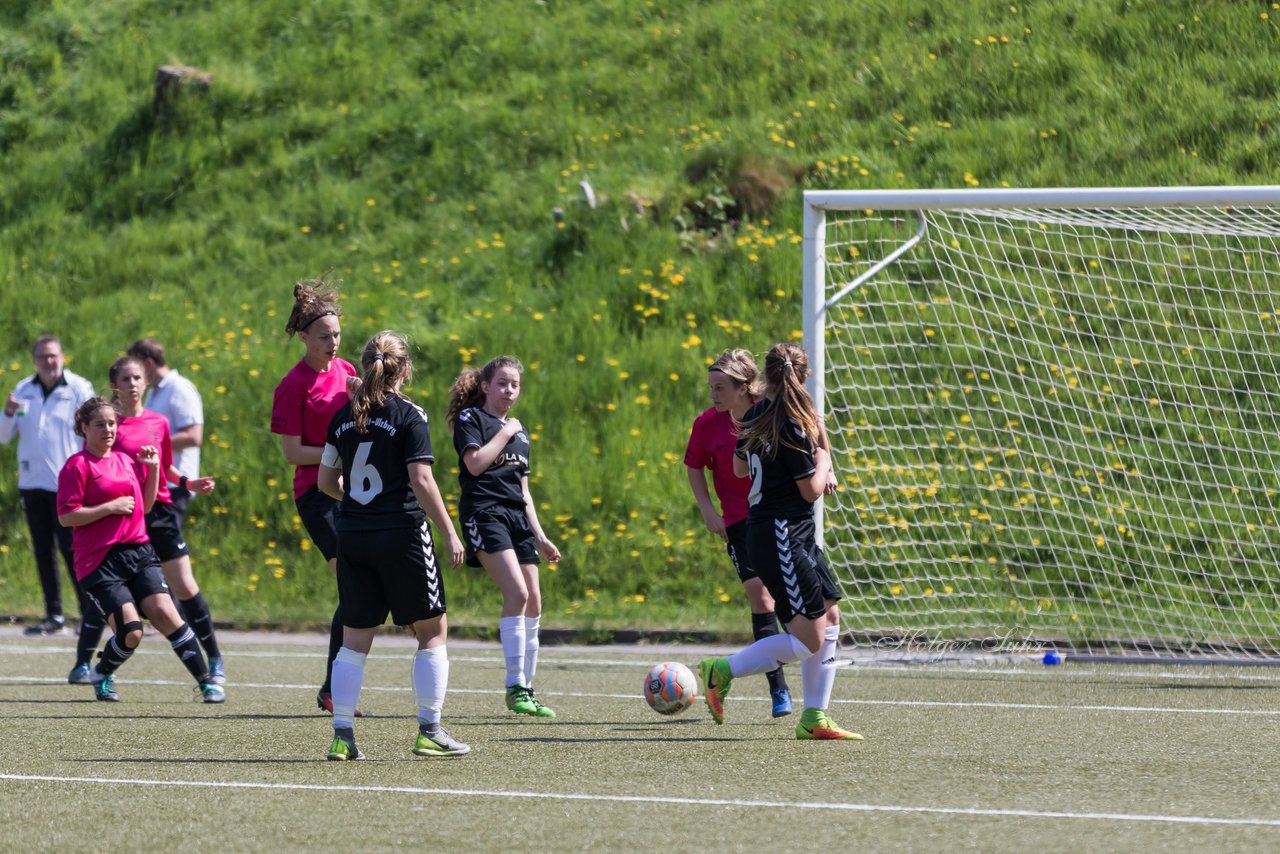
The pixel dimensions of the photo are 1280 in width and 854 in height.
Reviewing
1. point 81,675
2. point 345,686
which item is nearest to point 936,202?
point 345,686

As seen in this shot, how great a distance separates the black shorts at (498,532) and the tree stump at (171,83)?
14340 millimetres

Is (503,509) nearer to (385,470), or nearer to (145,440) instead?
(385,470)

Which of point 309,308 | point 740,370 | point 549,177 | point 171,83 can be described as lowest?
point 740,370

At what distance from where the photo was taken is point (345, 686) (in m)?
6.49

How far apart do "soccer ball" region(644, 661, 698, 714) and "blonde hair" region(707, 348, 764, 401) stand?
4.30 feet

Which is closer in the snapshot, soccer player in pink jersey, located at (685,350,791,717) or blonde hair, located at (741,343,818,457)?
blonde hair, located at (741,343,818,457)

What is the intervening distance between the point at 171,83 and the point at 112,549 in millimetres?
13607

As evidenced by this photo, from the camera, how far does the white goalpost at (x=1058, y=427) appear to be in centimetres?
1112

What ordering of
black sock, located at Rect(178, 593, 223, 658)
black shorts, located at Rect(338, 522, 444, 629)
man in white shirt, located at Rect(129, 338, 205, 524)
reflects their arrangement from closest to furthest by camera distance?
black shorts, located at Rect(338, 522, 444, 629) → black sock, located at Rect(178, 593, 223, 658) → man in white shirt, located at Rect(129, 338, 205, 524)

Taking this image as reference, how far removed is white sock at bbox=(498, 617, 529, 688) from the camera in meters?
8.02

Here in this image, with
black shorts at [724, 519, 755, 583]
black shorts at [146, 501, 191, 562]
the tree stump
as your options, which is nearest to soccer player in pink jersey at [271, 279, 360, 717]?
black shorts at [146, 501, 191, 562]

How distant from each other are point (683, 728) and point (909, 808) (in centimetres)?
237

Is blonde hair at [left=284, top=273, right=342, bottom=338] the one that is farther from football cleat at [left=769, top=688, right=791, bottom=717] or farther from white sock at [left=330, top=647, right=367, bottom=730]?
football cleat at [left=769, top=688, right=791, bottom=717]

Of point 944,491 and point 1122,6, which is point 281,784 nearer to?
point 944,491
